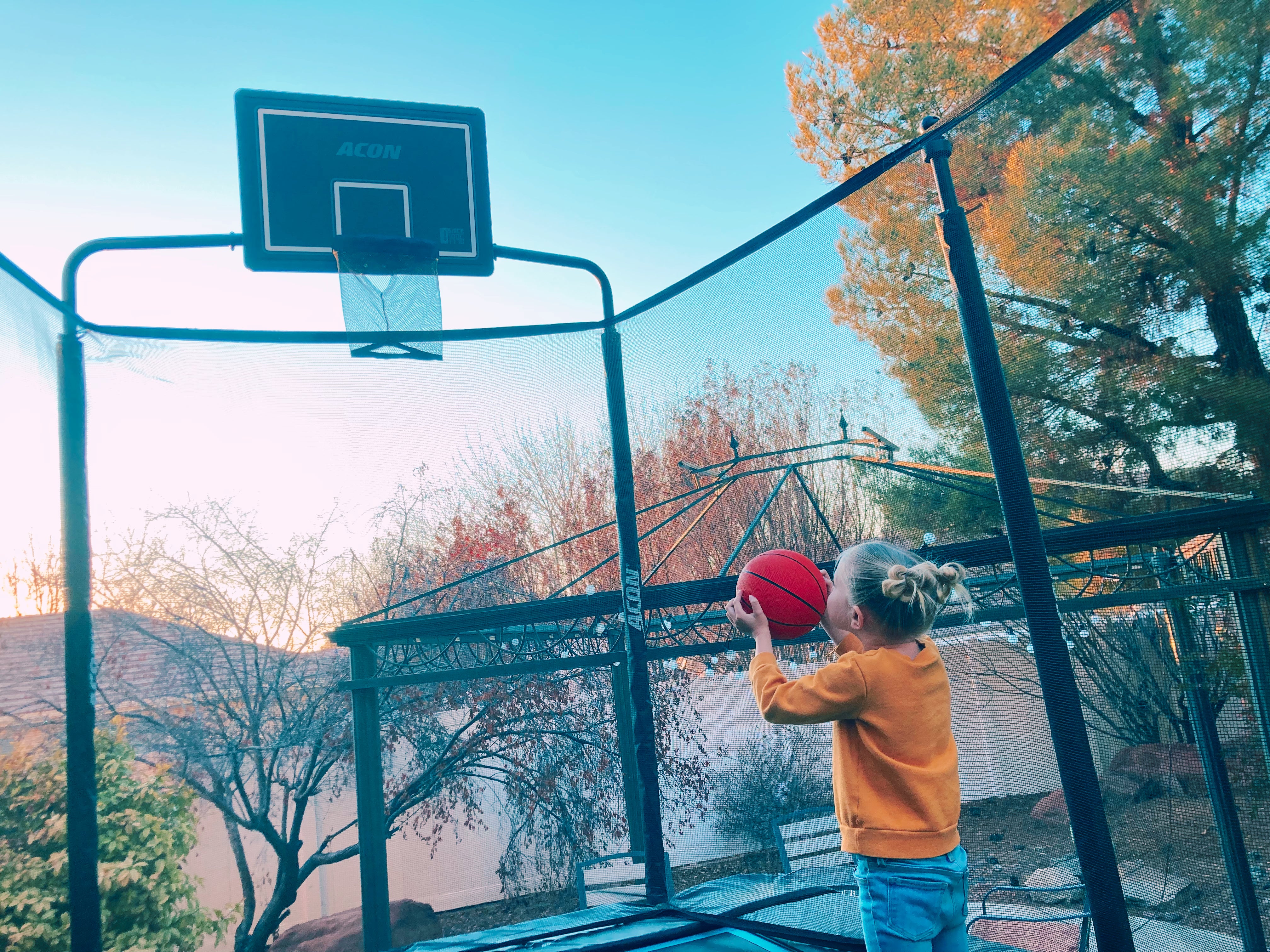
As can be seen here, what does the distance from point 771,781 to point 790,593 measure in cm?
516

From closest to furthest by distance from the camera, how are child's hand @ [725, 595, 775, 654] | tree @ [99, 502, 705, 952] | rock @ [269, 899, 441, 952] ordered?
child's hand @ [725, 595, 775, 654] < tree @ [99, 502, 705, 952] < rock @ [269, 899, 441, 952]

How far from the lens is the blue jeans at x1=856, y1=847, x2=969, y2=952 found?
1.31 m

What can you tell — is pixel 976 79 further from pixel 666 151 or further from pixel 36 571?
pixel 36 571

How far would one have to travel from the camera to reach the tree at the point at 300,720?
12.2 feet

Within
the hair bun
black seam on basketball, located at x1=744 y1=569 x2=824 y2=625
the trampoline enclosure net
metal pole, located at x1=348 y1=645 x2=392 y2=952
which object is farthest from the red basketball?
metal pole, located at x1=348 y1=645 x2=392 y2=952

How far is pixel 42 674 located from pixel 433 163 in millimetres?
2073

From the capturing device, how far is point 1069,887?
235 centimetres

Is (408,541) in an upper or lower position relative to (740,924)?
upper

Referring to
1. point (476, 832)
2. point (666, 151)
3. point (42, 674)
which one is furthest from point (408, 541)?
point (666, 151)

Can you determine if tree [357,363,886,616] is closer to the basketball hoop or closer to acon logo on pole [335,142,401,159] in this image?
the basketball hoop

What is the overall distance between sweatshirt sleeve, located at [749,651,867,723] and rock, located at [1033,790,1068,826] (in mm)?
1415

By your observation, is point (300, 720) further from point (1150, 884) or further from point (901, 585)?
point (901, 585)

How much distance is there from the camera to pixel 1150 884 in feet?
7.02

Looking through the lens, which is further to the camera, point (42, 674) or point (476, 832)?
point (476, 832)
